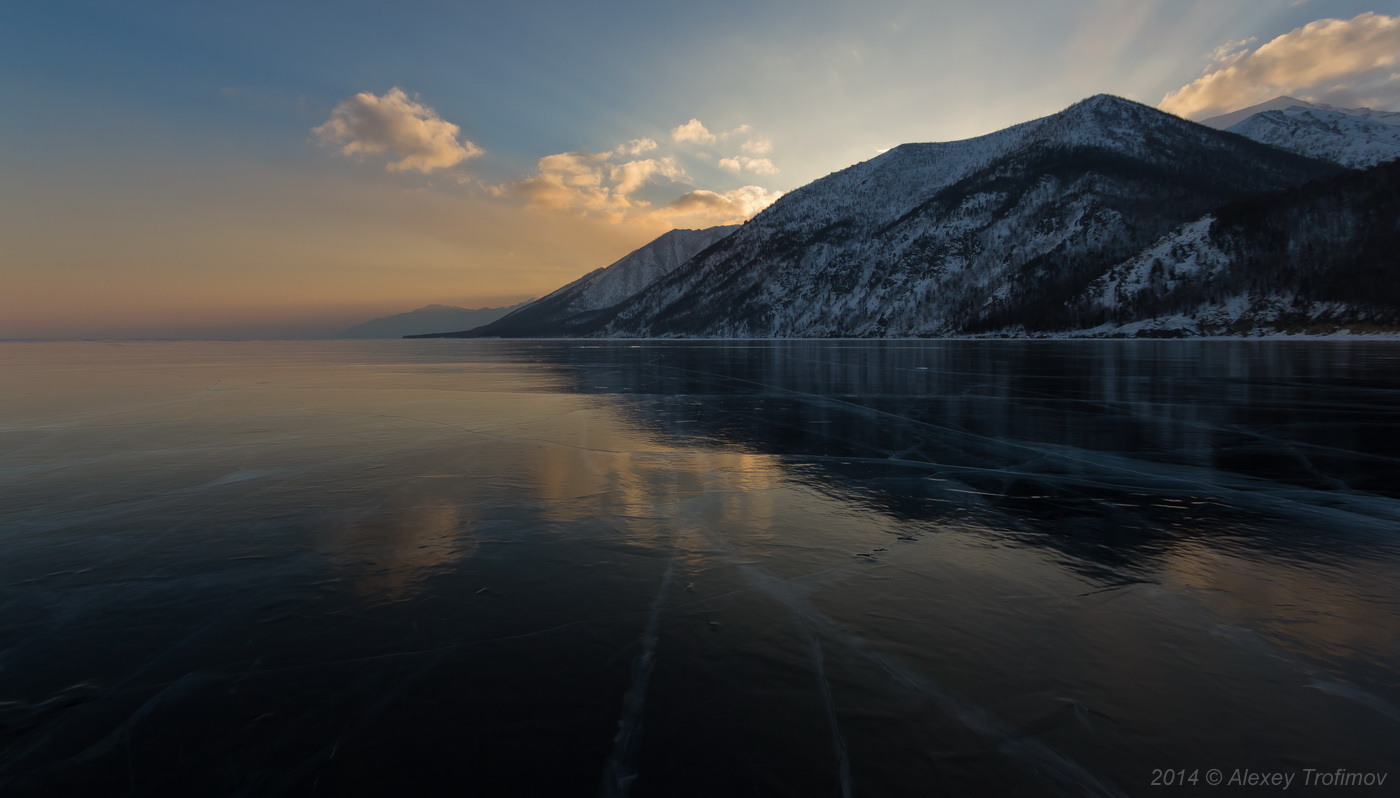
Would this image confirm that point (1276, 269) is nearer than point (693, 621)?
No

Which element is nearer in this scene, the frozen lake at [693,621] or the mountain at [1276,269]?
the frozen lake at [693,621]

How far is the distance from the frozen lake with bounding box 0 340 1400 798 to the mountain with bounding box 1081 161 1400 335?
163 m

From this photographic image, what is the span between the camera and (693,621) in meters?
6.90

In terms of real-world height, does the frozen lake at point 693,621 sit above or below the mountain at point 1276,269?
below

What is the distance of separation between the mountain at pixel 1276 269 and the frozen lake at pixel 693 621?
162814 millimetres

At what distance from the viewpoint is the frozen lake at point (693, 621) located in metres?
4.64

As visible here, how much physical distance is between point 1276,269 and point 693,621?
198m

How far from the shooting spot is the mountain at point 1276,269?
127 meters

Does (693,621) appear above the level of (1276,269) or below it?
below

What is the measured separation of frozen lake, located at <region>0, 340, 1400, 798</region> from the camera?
15.2ft

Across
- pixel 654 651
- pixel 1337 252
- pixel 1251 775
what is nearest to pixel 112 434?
pixel 654 651

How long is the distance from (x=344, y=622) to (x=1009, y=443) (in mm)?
17713

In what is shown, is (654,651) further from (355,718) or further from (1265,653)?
(1265,653)

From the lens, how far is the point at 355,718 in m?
5.14
